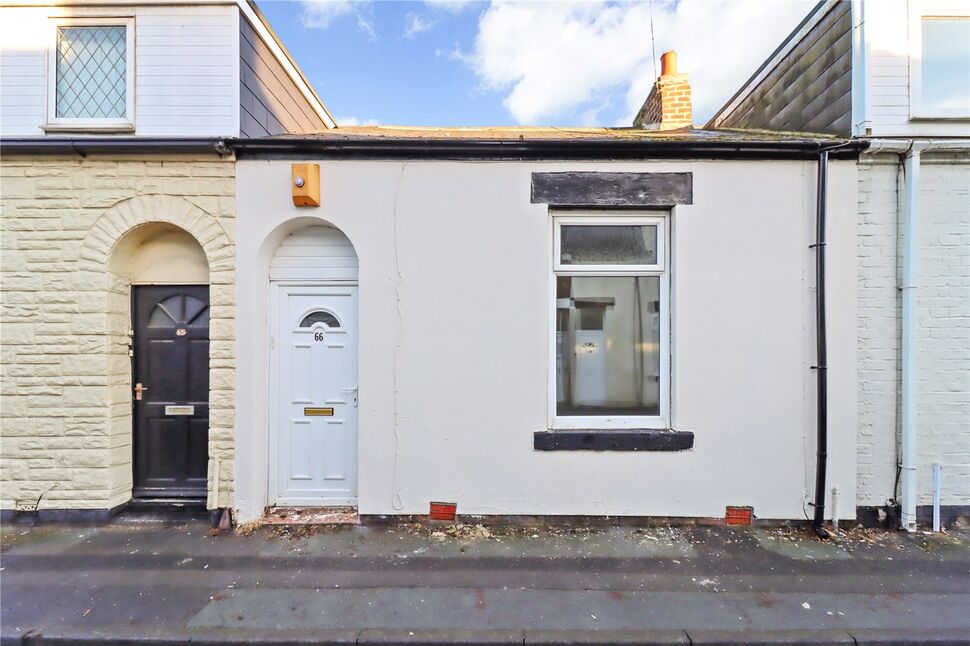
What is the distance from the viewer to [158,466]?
446cm

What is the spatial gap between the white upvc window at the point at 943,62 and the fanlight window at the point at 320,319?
6.15 m

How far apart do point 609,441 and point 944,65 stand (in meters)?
4.96

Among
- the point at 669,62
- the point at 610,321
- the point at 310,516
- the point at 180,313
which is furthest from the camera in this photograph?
the point at 669,62

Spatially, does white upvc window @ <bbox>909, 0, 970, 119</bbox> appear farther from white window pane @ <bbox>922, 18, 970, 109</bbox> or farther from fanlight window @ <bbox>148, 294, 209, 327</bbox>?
fanlight window @ <bbox>148, 294, 209, 327</bbox>

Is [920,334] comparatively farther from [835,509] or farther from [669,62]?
[669,62]

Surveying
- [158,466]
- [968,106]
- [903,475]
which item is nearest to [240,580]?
[158,466]

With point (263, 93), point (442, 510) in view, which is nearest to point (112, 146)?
point (263, 93)

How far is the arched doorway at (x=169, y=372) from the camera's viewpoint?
4438 millimetres

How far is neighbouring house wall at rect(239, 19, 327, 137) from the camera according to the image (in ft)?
14.4

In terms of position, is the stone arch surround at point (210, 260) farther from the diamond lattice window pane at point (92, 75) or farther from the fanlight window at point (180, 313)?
the diamond lattice window pane at point (92, 75)

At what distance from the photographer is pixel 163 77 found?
13.8ft

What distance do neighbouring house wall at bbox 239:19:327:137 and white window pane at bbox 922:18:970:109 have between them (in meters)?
6.77

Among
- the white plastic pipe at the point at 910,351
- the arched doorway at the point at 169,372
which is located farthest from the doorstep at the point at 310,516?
the white plastic pipe at the point at 910,351

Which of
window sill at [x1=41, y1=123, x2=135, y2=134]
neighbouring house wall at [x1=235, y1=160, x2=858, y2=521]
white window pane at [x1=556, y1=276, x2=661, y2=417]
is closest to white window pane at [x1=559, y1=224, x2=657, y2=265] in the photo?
white window pane at [x1=556, y1=276, x2=661, y2=417]
